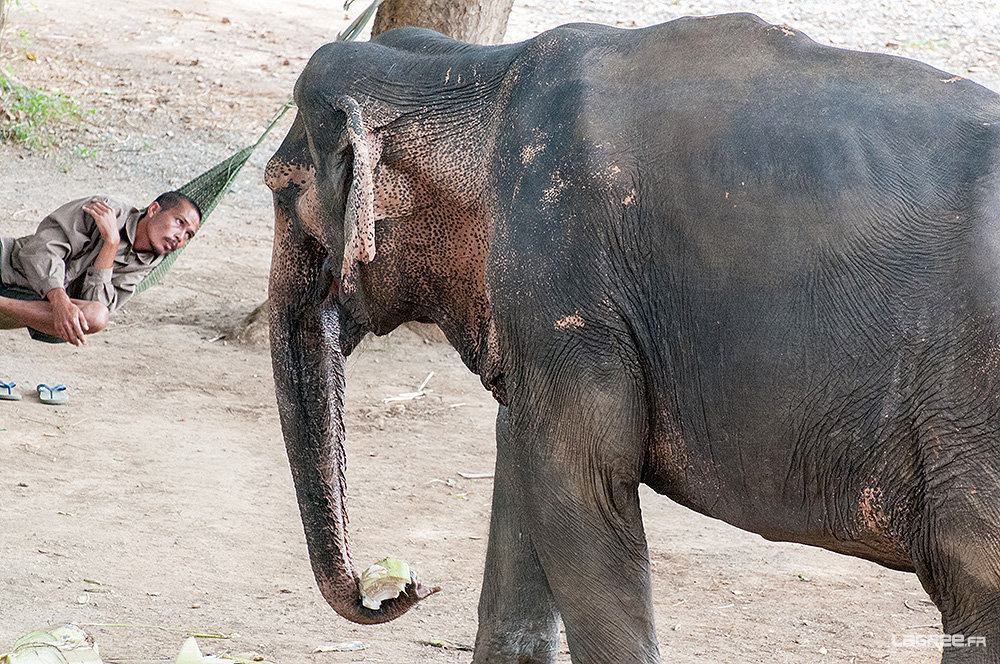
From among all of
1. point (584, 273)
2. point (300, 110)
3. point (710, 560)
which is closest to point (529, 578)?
point (584, 273)

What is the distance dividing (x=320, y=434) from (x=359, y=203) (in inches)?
30.3

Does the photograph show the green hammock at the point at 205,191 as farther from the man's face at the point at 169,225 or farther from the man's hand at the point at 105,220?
the man's hand at the point at 105,220

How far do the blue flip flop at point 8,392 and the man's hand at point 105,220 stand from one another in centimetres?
150

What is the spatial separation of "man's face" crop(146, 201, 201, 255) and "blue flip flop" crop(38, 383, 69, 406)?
1.30 meters

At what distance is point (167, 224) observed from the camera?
484 centimetres

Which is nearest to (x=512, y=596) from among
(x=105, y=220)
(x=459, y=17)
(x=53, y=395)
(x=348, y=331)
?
(x=348, y=331)

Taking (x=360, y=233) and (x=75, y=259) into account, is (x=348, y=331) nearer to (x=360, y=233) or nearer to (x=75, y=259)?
(x=360, y=233)

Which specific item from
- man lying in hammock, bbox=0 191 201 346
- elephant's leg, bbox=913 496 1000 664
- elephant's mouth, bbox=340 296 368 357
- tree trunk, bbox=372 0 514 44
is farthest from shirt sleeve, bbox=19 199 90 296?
elephant's leg, bbox=913 496 1000 664

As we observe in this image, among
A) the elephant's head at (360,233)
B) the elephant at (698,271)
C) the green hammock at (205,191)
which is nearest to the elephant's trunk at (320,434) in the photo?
the elephant's head at (360,233)

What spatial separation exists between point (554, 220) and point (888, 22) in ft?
41.0

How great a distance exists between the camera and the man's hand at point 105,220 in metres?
4.60

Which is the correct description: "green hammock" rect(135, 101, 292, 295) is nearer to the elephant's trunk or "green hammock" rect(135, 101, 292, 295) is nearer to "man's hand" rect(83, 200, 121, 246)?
"man's hand" rect(83, 200, 121, 246)

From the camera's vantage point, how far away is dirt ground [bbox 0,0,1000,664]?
13.0 feet

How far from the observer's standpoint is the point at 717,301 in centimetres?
232
